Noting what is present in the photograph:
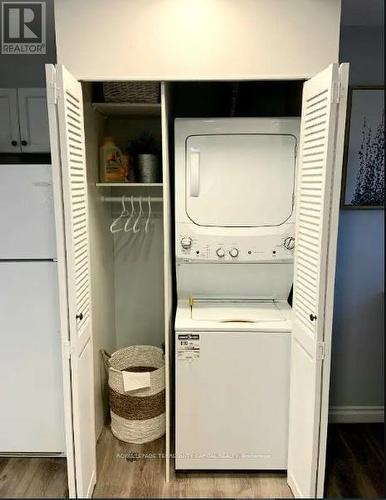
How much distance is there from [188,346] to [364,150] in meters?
1.57

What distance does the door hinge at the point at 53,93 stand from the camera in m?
1.56

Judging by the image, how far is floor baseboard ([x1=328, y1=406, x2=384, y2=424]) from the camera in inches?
106

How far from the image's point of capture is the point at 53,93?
1.57 meters

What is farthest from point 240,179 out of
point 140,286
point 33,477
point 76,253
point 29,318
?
point 33,477

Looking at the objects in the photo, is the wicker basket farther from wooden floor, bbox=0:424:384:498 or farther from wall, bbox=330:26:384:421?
wooden floor, bbox=0:424:384:498

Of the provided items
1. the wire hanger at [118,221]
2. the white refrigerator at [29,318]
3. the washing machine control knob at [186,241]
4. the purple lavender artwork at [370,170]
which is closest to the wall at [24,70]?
the white refrigerator at [29,318]

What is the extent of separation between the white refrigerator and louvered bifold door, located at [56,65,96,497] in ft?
1.05

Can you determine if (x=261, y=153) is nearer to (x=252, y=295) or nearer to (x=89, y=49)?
(x=252, y=295)

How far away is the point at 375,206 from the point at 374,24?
104 centimetres

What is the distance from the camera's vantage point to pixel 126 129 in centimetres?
272

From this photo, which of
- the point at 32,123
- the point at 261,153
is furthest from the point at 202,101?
the point at 32,123

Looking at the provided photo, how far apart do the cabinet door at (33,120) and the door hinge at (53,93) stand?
84cm

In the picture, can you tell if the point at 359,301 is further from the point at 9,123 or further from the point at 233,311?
the point at 9,123

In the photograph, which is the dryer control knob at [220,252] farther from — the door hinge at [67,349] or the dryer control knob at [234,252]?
the door hinge at [67,349]
